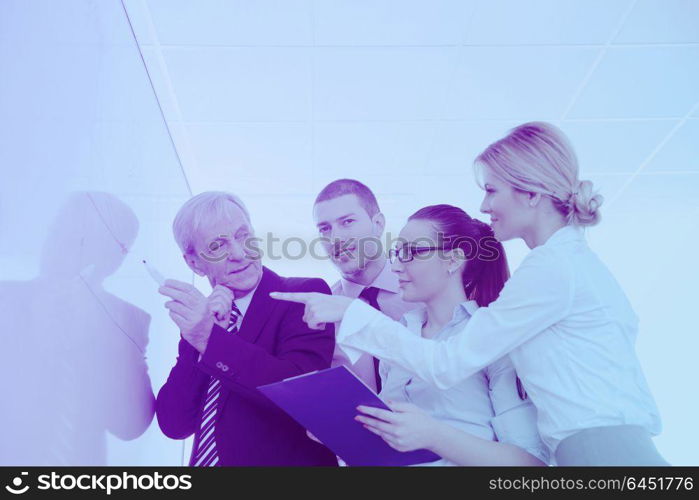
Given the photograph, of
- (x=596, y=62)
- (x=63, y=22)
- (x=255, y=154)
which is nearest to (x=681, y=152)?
(x=596, y=62)

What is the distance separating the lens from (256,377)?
1279 mm

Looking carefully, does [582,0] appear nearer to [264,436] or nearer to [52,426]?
[264,436]

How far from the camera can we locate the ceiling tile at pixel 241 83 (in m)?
2.65

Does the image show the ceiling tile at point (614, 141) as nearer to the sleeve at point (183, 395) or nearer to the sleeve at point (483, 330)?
the sleeve at point (483, 330)

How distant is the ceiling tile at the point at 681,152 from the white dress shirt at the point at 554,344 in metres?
2.67

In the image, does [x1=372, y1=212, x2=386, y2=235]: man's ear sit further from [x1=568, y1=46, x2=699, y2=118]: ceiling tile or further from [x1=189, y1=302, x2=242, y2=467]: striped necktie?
[x1=568, y1=46, x2=699, y2=118]: ceiling tile

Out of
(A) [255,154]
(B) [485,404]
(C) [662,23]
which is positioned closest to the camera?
(B) [485,404]

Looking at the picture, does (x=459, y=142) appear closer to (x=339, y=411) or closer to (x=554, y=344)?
(x=554, y=344)

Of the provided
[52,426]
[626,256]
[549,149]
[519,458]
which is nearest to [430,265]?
[549,149]

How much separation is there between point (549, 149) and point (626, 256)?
12.6 ft

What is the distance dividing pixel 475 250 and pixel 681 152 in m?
2.68

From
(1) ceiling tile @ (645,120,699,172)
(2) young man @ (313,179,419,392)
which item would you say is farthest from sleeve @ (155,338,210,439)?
(1) ceiling tile @ (645,120,699,172)

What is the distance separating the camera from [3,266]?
797 mm

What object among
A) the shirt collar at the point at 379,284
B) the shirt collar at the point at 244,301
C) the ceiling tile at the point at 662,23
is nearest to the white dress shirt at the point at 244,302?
the shirt collar at the point at 244,301
